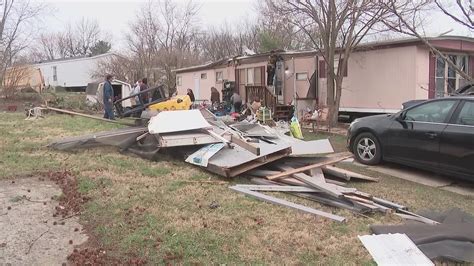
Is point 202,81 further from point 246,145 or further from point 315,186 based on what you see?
point 315,186

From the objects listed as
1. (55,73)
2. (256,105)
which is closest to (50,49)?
(55,73)

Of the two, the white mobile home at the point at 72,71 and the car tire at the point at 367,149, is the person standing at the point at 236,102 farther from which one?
the white mobile home at the point at 72,71

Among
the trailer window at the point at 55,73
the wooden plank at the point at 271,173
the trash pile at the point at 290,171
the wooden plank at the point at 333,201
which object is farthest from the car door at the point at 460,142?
the trailer window at the point at 55,73

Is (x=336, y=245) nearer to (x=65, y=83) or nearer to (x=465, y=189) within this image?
(x=465, y=189)

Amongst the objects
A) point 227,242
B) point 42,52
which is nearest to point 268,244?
point 227,242

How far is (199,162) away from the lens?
7004mm

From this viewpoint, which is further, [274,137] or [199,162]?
[274,137]

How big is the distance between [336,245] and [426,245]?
0.77 m

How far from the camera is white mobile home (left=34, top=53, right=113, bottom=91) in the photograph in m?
39.5

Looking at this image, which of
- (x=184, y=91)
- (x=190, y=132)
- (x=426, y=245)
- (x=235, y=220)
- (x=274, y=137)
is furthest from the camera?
(x=184, y=91)

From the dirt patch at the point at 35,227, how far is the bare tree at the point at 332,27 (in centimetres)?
1067

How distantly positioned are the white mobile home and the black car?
33076 mm

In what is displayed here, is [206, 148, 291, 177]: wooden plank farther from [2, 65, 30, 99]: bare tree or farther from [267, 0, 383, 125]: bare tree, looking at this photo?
[2, 65, 30, 99]: bare tree

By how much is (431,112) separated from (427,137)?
1.64 ft
